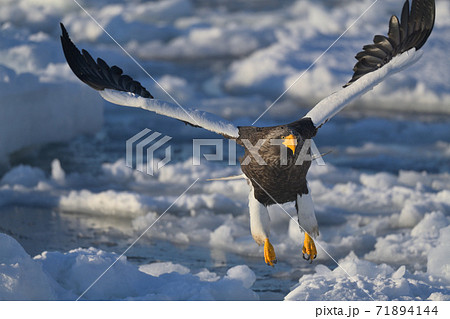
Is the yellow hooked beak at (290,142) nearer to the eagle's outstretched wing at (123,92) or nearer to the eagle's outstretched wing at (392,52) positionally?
the eagle's outstretched wing at (123,92)

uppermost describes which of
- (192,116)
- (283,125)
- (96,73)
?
(96,73)

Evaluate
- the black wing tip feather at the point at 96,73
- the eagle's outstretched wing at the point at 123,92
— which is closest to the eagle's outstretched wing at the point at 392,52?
the eagle's outstretched wing at the point at 123,92

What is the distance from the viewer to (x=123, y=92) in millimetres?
7164

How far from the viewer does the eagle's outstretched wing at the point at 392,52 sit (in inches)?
278

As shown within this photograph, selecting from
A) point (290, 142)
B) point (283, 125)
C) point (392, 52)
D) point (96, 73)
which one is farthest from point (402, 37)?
point (96, 73)

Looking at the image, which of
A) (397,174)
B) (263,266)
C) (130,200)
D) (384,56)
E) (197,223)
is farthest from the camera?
(397,174)

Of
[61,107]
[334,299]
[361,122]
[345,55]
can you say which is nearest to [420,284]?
[334,299]

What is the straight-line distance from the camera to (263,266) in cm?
1029

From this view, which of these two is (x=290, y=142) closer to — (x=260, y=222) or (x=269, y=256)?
(x=260, y=222)

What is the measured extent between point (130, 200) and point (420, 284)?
6.24 meters

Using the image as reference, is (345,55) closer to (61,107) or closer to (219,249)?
(61,107)

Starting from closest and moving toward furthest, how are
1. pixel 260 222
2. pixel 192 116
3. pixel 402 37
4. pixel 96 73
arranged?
pixel 192 116
pixel 260 222
pixel 96 73
pixel 402 37

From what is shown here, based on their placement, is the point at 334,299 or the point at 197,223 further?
the point at 197,223

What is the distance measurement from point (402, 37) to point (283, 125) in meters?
2.16
